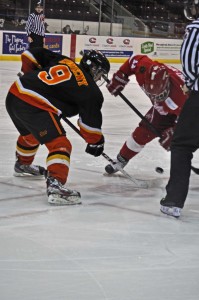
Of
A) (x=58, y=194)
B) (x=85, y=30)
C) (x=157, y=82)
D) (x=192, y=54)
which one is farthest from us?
(x=85, y=30)

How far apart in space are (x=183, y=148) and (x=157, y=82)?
2.68ft

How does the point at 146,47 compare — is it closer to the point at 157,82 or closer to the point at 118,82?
the point at 118,82

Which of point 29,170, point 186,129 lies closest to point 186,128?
point 186,129

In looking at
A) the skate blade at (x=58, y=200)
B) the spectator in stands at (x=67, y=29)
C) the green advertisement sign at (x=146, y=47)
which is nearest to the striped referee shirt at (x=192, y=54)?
the skate blade at (x=58, y=200)

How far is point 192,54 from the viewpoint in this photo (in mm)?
3053

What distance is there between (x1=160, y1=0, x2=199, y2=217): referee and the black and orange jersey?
52cm

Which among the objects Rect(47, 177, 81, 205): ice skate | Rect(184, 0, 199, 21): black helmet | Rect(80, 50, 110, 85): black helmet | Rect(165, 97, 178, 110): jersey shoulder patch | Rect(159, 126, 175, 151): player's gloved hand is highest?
Rect(184, 0, 199, 21): black helmet

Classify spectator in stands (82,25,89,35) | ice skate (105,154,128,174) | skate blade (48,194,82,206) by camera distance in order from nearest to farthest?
1. skate blade (48,194,82,206)
2. ice skate (105,154,128,174)
3. spectator in stands (82,25,89,35)

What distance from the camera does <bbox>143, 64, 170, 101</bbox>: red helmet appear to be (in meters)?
3.87

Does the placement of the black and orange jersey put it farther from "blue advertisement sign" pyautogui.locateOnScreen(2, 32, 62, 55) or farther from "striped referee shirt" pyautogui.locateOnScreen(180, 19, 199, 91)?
"blue advertisement sign" pyautogui.locateOnScreen(2, 32, 62, 55)

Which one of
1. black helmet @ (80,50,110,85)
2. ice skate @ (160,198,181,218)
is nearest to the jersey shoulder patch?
black helmet @ (80,50,110,85)

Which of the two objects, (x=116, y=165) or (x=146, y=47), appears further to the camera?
(x=146, y=47)

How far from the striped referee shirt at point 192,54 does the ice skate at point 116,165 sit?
1.03 meters

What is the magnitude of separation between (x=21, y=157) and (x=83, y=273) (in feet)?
5.80
